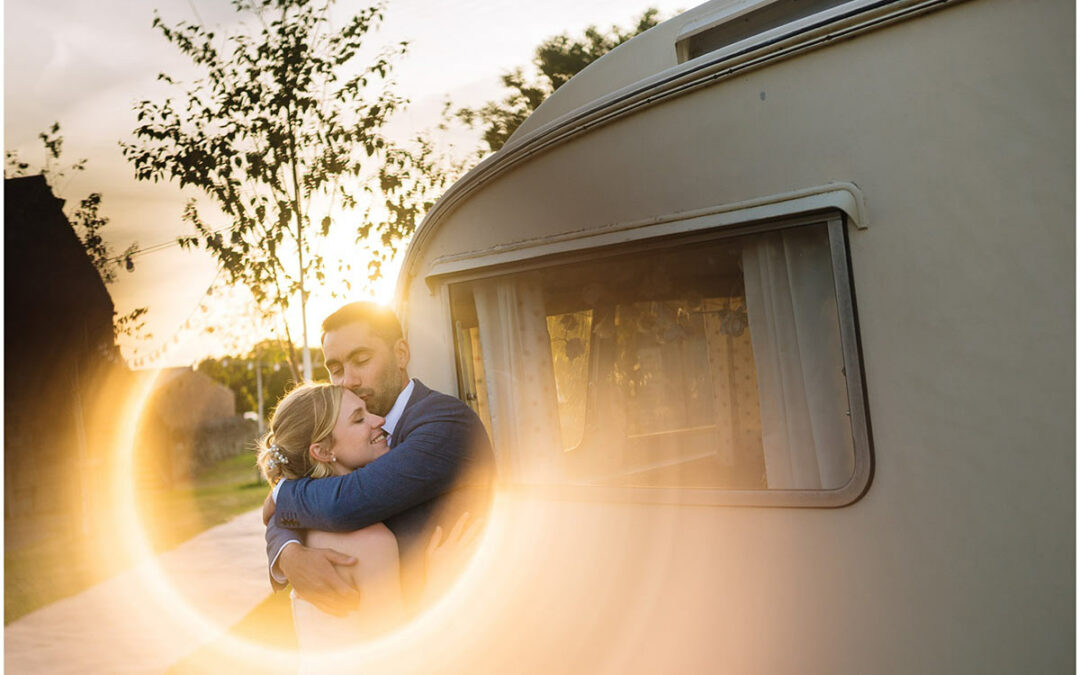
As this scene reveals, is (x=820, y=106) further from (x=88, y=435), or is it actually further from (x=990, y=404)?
(x=88, y=435)

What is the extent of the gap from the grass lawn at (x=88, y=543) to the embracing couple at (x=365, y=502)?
6.47m

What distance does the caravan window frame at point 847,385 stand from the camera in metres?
2.68

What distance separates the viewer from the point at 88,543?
12.5 m

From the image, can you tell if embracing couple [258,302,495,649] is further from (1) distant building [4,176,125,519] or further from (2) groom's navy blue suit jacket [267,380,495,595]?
(1) distant building [4,176,125,519]

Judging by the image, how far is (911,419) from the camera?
2.60 meters

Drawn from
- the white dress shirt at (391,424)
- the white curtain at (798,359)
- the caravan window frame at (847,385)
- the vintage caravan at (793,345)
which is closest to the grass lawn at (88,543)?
the white dress shirt at (391,424)

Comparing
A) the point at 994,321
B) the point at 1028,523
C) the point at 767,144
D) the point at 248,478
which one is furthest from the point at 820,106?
the point at 248,478

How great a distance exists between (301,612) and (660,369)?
70.3 inches

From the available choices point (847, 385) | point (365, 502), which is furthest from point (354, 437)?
point (847, 385)

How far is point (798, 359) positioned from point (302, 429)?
65.9 inches

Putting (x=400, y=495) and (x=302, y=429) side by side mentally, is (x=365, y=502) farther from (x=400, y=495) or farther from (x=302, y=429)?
(x=302, y=429)

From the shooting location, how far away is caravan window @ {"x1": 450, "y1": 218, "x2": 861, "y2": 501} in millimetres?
2836

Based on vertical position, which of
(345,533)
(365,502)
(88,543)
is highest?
(365,502)

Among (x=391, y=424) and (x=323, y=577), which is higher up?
(x=391, y=424)
